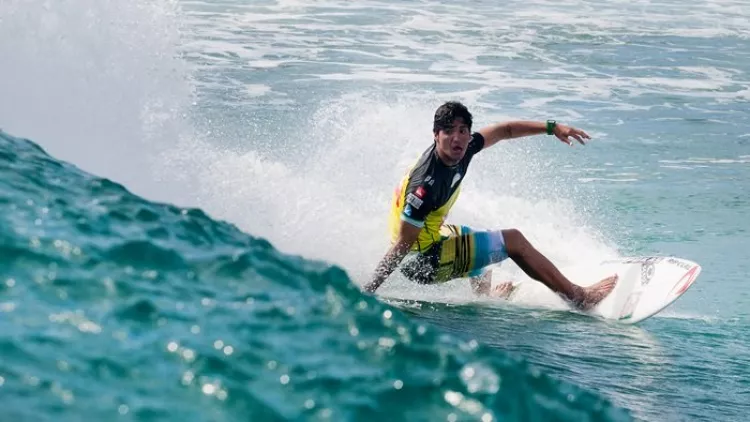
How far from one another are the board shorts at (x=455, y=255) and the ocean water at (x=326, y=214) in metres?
0.28

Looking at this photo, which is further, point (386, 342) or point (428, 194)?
point (428, 194)

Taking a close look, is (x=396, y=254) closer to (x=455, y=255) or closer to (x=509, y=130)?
(x=455, y=255)

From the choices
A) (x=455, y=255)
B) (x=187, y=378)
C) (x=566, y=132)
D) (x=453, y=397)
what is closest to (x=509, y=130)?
(x=566, y=132)

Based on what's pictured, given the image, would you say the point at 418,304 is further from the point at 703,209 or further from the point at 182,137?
the point at 703,209

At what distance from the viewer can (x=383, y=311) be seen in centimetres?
445

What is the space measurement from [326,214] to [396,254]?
188 cm

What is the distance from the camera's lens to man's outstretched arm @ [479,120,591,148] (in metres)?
7.92

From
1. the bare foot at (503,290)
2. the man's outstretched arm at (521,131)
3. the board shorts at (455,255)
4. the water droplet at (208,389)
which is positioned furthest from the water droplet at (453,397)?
the bare foot at (503,290)

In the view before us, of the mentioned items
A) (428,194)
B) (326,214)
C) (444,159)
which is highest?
(444,159)

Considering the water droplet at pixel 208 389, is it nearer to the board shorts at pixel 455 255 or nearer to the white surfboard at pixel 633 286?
the board shorts at pixel 455 255

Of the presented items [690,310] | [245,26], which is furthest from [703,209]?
[245,26]

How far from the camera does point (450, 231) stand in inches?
315

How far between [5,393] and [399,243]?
4138 mm

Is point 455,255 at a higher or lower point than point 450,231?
lower
